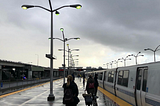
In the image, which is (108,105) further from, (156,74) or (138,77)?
(156,74)

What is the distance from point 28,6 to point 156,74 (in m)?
10.1

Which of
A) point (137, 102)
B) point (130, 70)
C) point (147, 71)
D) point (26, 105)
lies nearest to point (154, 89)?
point (147, 71)

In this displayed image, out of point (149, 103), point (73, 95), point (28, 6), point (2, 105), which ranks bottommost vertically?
point (2, 105)

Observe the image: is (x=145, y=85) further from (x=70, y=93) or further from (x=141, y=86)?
(x=70, y=93)

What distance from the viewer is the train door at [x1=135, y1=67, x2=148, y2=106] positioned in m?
9.37

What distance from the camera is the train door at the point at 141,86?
30.7ft

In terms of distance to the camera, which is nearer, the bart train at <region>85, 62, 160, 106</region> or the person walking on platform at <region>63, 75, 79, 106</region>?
the person walking on platform at <region>63, 75, 79, 106</region>

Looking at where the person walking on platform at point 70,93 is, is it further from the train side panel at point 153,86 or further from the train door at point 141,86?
the train door at point 141,86

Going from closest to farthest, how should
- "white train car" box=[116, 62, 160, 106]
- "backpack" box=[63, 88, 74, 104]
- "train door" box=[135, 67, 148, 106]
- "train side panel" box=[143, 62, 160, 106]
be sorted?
"backpack" box=[63, 88, 74, 104] → "train side panel" box=[143, 62, 160, 106] → "white train car" box=[116, 62, 160, 106] → "train door" box=[135, 67, 148, 106]

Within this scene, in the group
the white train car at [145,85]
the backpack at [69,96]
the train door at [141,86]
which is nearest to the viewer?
the backpack at [69,96]

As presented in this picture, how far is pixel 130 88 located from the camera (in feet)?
39.1

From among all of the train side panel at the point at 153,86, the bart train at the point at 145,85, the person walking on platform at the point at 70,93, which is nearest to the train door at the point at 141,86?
the bart train at the point at 145,85

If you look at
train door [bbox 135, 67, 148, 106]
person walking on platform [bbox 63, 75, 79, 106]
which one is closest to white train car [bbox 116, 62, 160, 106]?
train door [bbox 135, 67, 148, 106]

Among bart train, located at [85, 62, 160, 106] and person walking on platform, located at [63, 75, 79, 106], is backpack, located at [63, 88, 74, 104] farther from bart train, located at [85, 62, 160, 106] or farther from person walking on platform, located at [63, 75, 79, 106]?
bart train, located at [85, 62, 160, 106]
